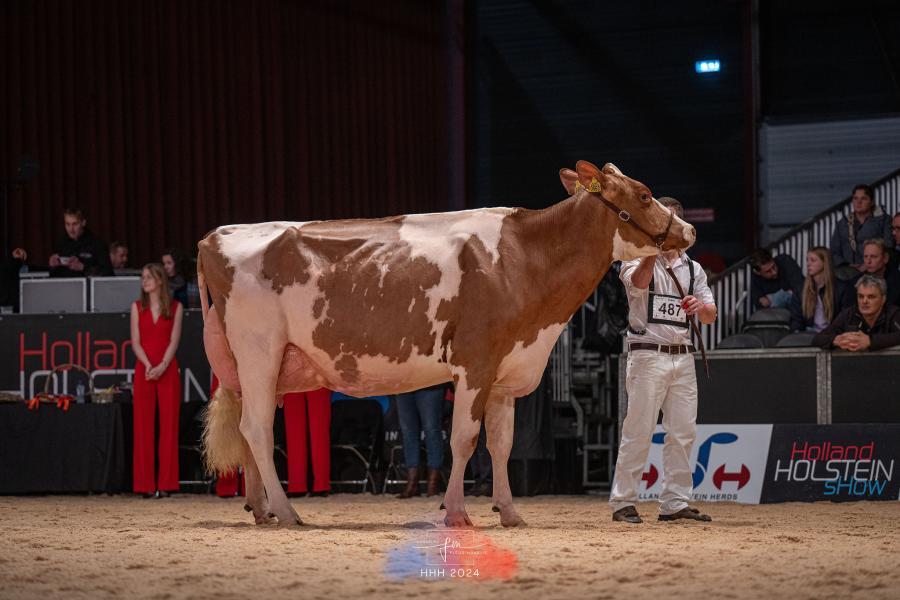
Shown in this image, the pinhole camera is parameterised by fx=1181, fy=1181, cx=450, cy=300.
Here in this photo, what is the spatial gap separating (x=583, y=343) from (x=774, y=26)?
352 inches

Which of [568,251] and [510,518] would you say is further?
[568,251]

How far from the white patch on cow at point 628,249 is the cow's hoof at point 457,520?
193cm

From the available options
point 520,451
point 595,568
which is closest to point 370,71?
point 520,451

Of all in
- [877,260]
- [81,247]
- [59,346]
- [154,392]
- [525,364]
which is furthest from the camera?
[81,247]

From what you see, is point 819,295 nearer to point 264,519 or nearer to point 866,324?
point 866,324

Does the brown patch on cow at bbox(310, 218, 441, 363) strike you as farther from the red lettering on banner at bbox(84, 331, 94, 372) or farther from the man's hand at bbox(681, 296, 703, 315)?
the red lettering on banner at bbox(84, 331, 94, 372)

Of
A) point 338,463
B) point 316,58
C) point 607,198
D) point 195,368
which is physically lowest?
point 338,463

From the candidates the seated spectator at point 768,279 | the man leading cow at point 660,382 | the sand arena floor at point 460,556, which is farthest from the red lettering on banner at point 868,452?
the seated spectator at point 768,279

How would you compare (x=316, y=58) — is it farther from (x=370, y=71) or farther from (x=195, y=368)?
(x=195, y=368)

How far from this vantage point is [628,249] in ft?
25.0

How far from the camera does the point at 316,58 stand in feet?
61.9

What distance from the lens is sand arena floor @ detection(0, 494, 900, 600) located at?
5070 mm

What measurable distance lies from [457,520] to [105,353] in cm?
621

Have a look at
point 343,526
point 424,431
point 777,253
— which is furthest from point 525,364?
point 777,253
